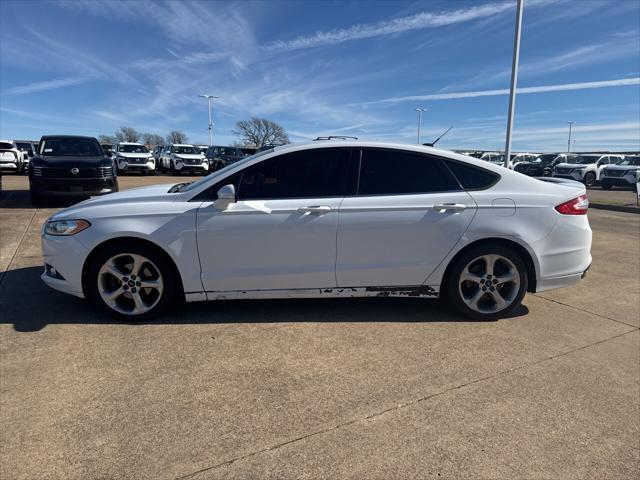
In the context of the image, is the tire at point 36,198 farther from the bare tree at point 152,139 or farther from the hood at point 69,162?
the bare tree at point 152,139

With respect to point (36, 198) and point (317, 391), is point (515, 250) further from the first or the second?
point (36, 198)

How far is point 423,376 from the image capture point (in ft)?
10.1

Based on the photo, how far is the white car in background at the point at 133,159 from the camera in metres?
24.5

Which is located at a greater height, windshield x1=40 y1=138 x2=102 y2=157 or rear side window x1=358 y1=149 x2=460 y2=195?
windshield x1=40 y1=138 x2=102 y2=157

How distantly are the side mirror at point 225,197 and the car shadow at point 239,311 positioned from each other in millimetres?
1024

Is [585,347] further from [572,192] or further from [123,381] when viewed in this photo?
[123,381]

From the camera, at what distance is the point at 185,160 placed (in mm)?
27328

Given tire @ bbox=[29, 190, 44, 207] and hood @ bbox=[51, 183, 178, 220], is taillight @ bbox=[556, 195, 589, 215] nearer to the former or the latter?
hood @ bbox=[51, 183, 178, 220]

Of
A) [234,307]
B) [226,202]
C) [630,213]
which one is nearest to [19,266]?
[234,307]

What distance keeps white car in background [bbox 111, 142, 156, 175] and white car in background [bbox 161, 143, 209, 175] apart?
1.84m

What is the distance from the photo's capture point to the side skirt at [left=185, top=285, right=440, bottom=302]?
390cm

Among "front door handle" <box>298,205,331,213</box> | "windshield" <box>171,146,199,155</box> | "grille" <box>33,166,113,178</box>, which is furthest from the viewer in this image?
"windshield" <box>171,146,199,155</box>

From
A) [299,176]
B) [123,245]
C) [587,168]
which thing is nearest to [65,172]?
[123,245]

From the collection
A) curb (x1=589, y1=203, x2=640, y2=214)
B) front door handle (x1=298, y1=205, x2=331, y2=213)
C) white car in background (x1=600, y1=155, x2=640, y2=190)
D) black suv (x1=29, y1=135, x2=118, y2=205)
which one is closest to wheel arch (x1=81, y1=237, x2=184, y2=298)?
front door handle (x1=298, y1=205, x2=331, y2=213)
